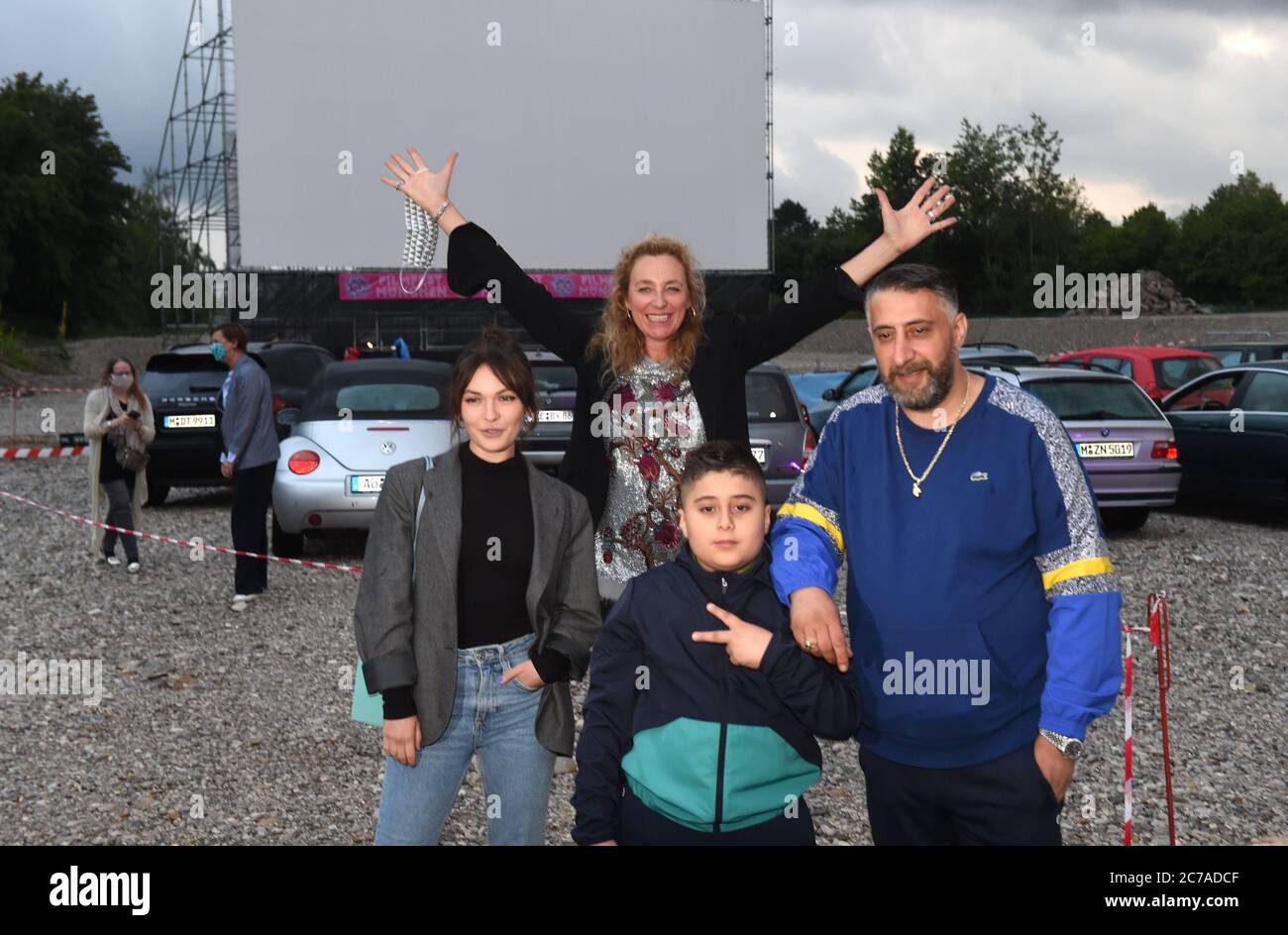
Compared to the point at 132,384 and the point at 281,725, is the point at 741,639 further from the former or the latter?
the point at 132,384

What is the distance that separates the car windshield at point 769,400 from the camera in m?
11.2

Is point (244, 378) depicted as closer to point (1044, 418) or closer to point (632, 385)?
point (632, 385)

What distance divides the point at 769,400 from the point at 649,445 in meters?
7.79

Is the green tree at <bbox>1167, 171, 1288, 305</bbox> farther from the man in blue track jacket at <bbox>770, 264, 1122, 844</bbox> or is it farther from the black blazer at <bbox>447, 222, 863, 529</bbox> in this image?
the man in blue track jacket at <bbox>770, 264, 1122, 844</bbox>

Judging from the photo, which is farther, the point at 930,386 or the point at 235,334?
the point at 235,334

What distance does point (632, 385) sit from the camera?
362 centimetres

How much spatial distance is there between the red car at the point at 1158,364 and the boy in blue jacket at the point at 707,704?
14332 millimetres

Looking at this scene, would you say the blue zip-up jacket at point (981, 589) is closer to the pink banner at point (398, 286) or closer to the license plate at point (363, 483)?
the license plate at point (363, 483)

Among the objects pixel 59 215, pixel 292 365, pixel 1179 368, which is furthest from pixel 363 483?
pixel 59 215

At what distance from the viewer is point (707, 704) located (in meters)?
2.60

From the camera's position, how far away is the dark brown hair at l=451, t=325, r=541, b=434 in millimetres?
3137

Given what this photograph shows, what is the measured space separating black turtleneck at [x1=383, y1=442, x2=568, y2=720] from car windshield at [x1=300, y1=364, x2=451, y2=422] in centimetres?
795

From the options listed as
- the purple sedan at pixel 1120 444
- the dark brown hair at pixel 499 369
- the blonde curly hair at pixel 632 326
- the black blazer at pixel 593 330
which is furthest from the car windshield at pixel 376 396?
the dark brown hair at pixel 499 369

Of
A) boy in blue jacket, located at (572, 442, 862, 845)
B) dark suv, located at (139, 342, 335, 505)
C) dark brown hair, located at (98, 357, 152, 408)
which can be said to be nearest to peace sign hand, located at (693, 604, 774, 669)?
boy in blue jacket, located at (572, 442, 862, 845)
